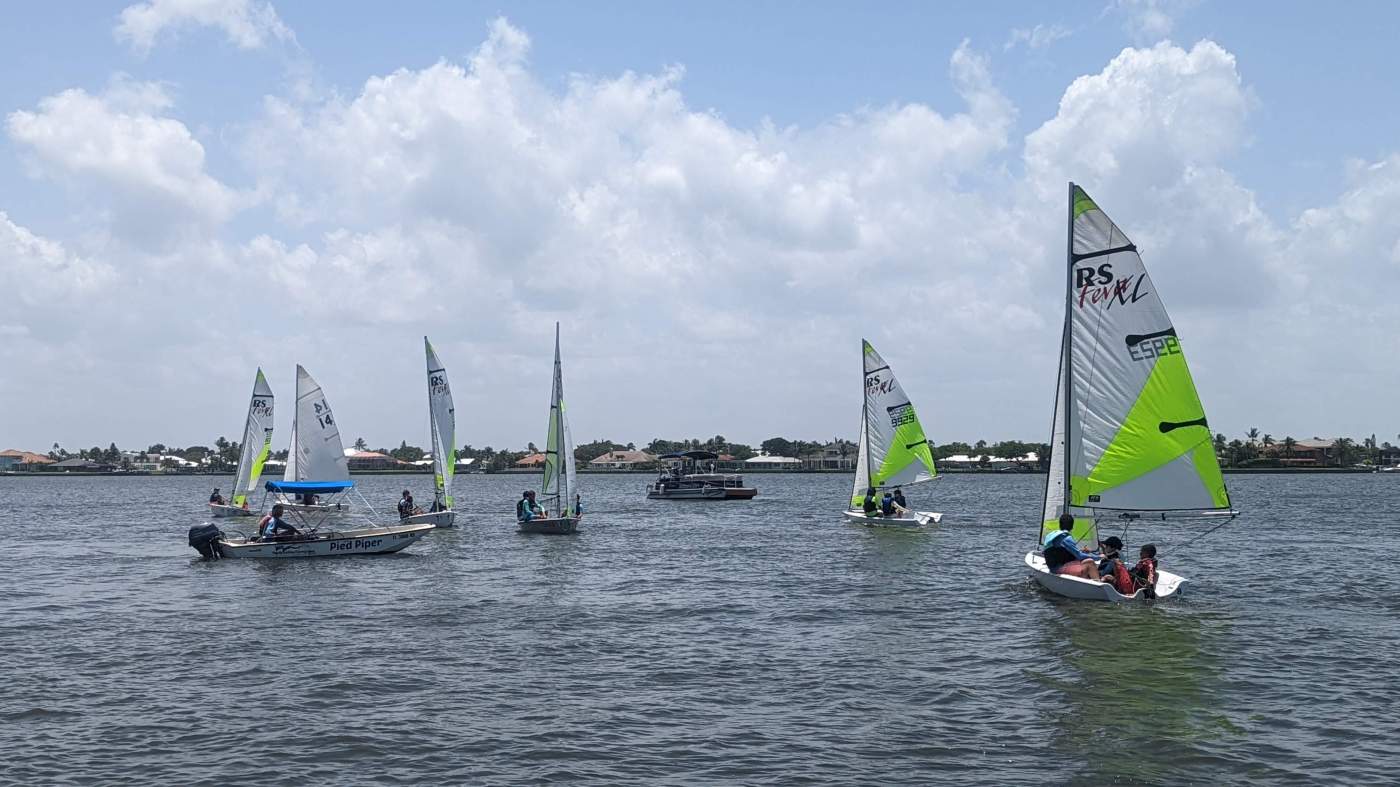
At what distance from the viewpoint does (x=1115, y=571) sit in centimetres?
2592

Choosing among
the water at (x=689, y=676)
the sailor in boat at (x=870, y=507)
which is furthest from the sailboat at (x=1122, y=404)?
the sailor in boat at (x=870, y=507)

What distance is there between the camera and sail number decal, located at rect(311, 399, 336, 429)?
177ft

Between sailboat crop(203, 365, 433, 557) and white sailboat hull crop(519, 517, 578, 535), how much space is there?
5.46 m

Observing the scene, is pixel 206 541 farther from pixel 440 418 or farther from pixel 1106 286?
pixel 1106 286

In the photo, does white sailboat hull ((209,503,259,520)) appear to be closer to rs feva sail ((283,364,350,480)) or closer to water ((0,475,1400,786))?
rs feva sail ((283,364,350,480))

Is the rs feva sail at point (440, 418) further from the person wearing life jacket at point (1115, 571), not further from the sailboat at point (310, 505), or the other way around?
the person wearing life jacket at point (1115, 571)

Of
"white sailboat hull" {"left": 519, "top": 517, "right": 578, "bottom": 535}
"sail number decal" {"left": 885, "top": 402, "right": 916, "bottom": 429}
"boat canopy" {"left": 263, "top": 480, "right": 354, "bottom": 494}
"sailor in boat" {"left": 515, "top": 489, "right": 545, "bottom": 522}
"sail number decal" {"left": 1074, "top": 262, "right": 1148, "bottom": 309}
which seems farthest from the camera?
"sail number decal" {"left": 885, "top": 402, "right": 916, "bottom": 429}

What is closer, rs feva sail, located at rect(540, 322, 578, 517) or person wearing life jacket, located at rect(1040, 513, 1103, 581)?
person wearing life jacket, located at rect(1040, 513, 1103, 581)

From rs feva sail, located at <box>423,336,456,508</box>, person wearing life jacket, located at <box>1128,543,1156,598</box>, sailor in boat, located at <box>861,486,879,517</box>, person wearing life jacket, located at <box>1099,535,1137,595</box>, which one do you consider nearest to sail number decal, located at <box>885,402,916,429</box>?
sailor in boat, located at <box>861,486,879,517</box>

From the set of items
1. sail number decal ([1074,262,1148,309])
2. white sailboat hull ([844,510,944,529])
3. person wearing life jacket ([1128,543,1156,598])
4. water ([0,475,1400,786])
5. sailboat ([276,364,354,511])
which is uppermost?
sail number decal ([1074,262,1148,309])

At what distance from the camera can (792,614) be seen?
26969 millimetres

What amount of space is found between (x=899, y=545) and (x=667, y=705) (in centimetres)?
2970

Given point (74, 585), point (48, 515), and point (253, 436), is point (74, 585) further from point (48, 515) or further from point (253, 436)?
point (48, 515)

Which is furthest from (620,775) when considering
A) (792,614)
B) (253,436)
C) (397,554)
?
(253,436)
